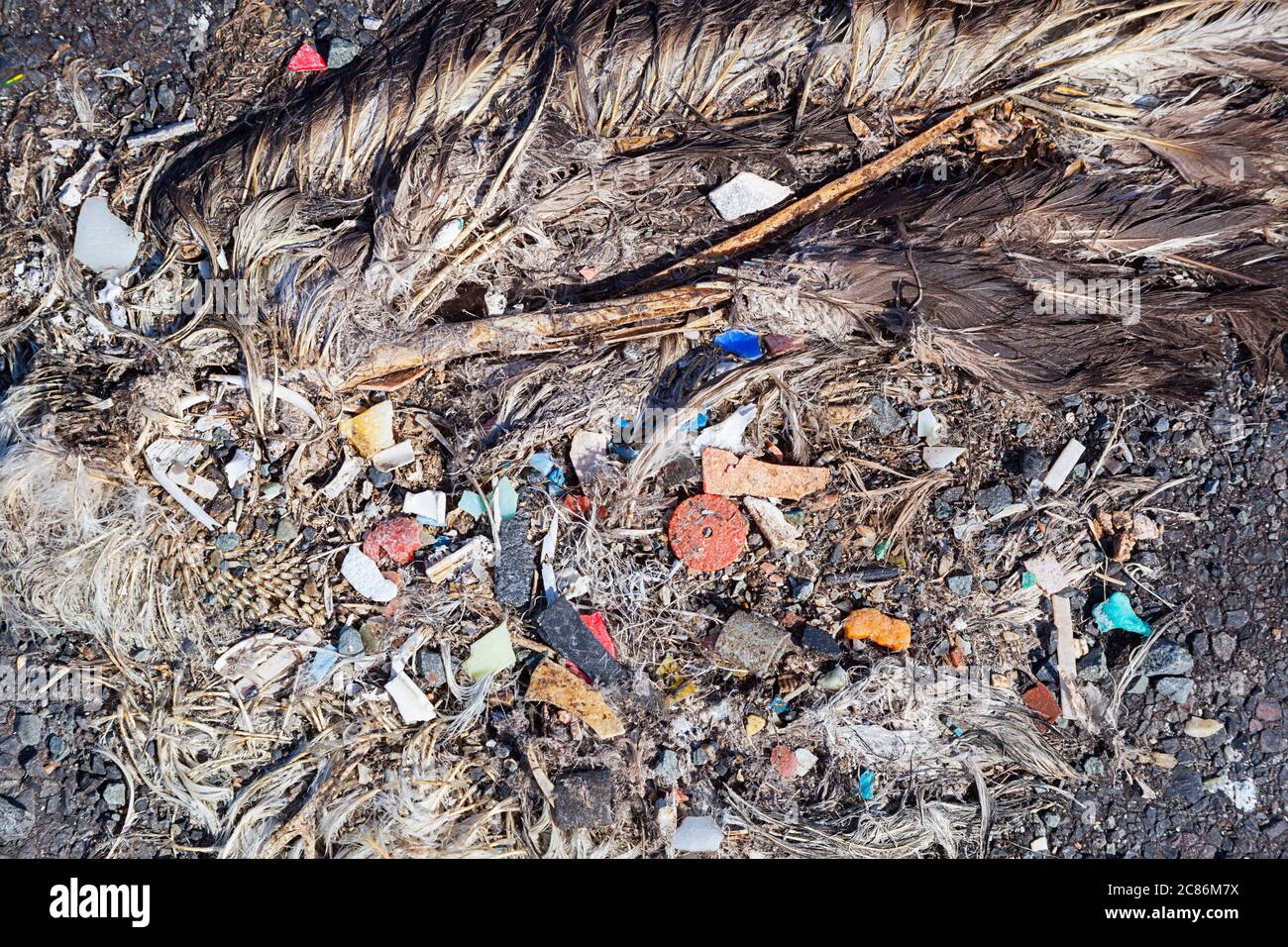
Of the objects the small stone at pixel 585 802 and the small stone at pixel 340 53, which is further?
the small stone at pixel 340 53

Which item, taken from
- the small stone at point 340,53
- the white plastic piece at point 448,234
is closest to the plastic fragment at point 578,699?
the white plastic piece at point 448,234

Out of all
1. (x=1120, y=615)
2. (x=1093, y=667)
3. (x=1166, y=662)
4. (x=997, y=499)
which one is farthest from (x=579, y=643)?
(x=1166, y=662)

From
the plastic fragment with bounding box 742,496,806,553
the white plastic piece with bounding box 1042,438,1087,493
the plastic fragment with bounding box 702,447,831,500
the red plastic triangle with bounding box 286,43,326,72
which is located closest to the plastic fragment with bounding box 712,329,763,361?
the plastic fragment with bounding box 702,447,831,500

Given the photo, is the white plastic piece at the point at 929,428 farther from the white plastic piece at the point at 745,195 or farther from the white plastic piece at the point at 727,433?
the white plastic piece at the point at 745,195

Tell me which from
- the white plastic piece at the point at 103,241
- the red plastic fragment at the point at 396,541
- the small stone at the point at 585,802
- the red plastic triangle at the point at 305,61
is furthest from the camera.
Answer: the red plastic triangle at the point at 305,61

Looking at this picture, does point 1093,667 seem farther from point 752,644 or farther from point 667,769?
point 667,769
